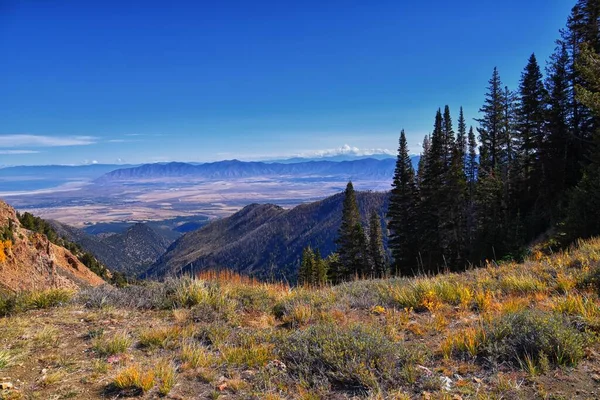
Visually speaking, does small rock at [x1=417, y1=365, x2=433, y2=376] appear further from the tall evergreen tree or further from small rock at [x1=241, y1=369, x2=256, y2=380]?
the tall evergreen tree

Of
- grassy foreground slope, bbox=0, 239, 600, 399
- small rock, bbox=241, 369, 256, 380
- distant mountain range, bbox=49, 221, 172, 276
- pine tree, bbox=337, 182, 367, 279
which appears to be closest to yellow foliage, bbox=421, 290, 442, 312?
grassy foreground slope, bbox=0, 239, 600, 399

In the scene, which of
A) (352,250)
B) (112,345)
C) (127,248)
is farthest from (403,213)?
(127,248)

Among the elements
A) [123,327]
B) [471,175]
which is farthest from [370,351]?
[471,175]

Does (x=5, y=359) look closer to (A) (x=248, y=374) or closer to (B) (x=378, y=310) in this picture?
(A) (x=248, y=374)

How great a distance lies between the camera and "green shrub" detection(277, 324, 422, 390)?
12.7ft

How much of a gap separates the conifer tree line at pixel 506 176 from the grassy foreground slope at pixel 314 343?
47.2 ft

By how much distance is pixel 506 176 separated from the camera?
3222 centimetres

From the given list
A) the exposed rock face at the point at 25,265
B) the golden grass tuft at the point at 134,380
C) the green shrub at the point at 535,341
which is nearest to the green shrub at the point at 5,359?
the golden grass tuft at the point at 134,380

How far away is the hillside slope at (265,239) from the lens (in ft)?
472

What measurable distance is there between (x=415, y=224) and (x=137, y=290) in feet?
105

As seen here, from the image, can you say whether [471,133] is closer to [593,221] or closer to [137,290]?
[593,221]

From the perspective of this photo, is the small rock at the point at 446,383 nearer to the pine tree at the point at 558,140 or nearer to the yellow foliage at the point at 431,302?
the yellow foliage at the point at 431,302

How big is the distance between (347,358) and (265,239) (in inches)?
6433

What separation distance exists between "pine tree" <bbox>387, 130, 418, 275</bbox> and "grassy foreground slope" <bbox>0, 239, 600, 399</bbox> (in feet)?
95.7
